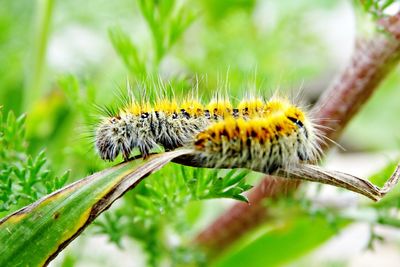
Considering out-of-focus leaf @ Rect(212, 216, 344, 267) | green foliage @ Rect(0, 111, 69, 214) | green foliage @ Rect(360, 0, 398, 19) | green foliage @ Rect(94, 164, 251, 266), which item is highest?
green foliage @ Rect(360, 0, 398, 19)

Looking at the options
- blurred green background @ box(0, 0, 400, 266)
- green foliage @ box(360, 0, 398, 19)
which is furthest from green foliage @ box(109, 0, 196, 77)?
green foliage @ box(360, 0, 398, 19)

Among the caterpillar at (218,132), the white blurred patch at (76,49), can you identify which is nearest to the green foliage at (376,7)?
the caterpillar at (218,132)

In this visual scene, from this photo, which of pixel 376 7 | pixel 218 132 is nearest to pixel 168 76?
pixel 376 7

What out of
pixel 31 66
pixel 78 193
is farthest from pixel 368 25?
pixel 31 66

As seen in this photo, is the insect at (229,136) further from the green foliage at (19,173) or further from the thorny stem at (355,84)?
the thorny stem at (355,84)

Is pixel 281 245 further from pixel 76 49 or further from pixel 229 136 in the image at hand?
pixel 76 49

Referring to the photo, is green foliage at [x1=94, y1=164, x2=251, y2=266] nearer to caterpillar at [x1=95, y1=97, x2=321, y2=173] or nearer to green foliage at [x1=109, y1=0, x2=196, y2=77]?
caterpillar at [x1=95, y1=97, x2=321, y2=173]
